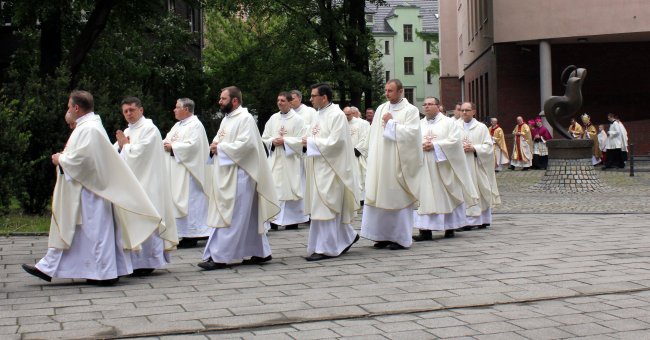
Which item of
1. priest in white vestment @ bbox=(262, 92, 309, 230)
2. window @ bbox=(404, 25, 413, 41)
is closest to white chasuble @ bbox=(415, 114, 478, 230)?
priest in white vestment @ bbox=(262, 92, 309, 230)

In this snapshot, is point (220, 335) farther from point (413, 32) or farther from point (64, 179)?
point (413, 32)

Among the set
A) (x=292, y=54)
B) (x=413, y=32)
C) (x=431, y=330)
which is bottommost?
(x=431, y=330)

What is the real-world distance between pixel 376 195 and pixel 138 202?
3.28 metres

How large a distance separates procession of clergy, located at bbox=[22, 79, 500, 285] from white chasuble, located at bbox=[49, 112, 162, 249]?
1 centimetres

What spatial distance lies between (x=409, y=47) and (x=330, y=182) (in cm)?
9281

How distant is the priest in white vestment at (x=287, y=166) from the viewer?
1564 centimetres

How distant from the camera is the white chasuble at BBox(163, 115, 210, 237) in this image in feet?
44.4

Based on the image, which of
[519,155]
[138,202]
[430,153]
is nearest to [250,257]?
[138,202]

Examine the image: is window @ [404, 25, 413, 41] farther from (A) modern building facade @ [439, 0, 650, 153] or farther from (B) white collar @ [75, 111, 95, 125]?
(B) white collar @ [75, 111, 95, 125]

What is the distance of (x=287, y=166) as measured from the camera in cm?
1603

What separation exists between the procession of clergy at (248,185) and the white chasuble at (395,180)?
0.01m

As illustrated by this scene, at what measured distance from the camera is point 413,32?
10338 cm

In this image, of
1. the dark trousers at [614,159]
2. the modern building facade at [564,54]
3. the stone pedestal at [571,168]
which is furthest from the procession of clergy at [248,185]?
the modern building facade at [564,54]

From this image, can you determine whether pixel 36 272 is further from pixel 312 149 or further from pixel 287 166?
pixel 287 166
